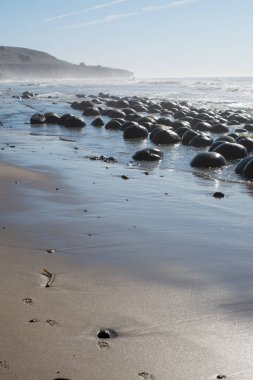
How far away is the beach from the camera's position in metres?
2.51

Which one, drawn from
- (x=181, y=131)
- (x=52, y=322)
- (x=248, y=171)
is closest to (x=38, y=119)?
(x=181, y=131)

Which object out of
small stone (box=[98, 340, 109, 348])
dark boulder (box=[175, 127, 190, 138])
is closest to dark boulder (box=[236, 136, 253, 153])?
dark boulder (box=[175, 127, 190, 138])

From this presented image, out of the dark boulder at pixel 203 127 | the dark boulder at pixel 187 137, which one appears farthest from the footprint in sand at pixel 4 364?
the dark boulder at pixel 203 127

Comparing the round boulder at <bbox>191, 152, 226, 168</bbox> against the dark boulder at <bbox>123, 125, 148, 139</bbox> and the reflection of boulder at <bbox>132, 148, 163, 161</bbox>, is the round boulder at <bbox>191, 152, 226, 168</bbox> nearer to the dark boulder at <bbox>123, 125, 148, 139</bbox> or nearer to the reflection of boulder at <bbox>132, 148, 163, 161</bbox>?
the reflection of boulder at <bbox>132, 148, 163, 161</bbox>

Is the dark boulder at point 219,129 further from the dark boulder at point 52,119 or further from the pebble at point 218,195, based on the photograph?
the pebble at point 218,195

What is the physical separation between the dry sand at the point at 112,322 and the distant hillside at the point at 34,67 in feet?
415

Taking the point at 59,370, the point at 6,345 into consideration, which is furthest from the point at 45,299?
the point at 59,370

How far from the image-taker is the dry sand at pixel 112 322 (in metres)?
2.44

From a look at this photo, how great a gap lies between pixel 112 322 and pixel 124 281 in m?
0.69

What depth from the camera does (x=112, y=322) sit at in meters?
2.96

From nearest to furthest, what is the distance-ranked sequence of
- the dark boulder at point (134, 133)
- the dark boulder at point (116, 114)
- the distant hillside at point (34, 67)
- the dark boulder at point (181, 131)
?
the dark boulder at point (134, 133) → the dark boulder at point (181, 131) → the dark boulder at point (116, 114) → the distant hillside at point (34, 67)

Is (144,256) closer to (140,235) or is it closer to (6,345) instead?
(140,235)

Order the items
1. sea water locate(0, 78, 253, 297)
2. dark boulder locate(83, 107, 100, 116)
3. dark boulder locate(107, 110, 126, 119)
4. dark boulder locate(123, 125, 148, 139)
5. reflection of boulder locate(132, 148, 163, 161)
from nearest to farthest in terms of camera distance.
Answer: sea water locate(0, 78, 253, 297)
reflection of boulder locate(132, 148, 163, 161)
dark boulder locate(123, 125, 148, 139)
dark boulder locate(107, 110, 126, 119)
dark boulder locate(83, 107, 100, 116)

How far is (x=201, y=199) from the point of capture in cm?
676
